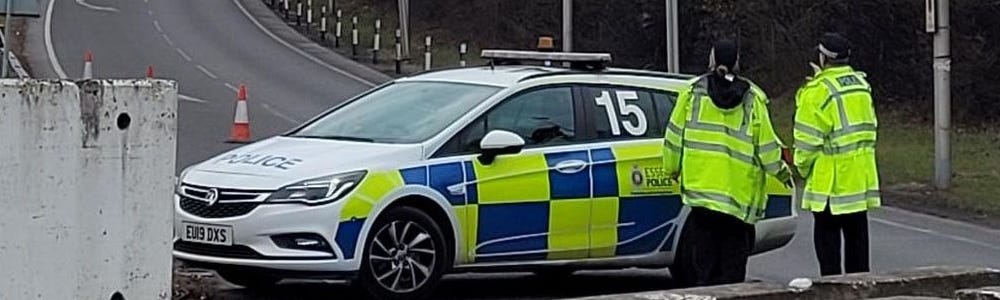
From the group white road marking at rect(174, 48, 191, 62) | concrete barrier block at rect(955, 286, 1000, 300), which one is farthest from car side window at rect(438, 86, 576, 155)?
white road marking at rect(174, 48, 191, 62)

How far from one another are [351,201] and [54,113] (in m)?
3.66

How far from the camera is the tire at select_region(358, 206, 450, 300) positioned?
941 cm

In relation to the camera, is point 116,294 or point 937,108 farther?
point 937,108

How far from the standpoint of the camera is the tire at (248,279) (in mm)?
9664

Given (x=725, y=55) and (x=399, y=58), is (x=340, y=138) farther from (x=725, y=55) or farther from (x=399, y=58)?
(x=399, y=58)

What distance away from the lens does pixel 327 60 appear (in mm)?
40156

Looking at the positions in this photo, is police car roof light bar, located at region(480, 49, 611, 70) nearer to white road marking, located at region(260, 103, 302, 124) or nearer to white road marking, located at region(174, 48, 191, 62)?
white road marking, located at region(260, 103, 302, 124)

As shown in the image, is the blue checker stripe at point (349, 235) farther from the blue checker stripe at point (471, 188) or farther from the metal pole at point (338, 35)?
the metal pole at point (338, 35)

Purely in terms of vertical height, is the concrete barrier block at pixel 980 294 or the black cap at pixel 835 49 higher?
the black cap at pixel 835 49

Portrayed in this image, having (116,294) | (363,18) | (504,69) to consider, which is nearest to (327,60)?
(363,18)

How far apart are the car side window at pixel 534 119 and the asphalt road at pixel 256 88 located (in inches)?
36.5

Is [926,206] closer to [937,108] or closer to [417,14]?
[937,108]

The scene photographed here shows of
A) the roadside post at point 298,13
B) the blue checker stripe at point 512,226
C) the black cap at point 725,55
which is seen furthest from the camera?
the roadside post at point 298,13

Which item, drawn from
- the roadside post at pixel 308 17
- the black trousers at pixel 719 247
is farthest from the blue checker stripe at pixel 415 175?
the roadside post at pixel 308 17
